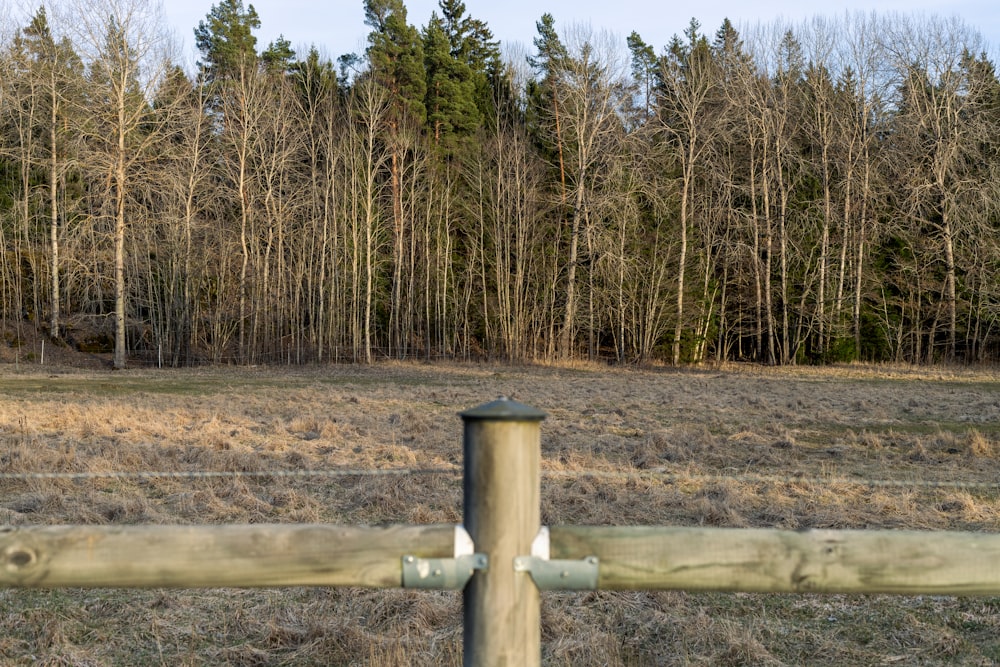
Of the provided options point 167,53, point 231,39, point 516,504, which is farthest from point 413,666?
point 231,39

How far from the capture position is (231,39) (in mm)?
40812

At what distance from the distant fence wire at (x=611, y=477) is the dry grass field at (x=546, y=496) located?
5cm

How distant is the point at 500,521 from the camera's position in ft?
5.93

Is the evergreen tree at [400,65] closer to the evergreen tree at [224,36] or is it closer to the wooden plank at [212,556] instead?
the evergreen tree at [224,36]

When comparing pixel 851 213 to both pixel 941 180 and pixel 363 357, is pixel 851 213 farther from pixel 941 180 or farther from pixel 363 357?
pixel 363 357

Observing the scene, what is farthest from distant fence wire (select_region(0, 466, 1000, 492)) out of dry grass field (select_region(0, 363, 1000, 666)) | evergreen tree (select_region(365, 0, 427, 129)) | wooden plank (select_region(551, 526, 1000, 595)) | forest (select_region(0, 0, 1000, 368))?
evergreen tree (select_region(365, 0, 427, 129))

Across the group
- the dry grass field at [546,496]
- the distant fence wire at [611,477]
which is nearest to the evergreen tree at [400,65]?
the dry grass field at [546,496]

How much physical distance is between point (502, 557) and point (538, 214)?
35.0m

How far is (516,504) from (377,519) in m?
5.34

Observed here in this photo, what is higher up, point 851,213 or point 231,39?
point 231,39

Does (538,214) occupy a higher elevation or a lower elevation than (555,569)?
higher

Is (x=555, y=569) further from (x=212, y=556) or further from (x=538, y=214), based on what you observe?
(x=538, y=214)

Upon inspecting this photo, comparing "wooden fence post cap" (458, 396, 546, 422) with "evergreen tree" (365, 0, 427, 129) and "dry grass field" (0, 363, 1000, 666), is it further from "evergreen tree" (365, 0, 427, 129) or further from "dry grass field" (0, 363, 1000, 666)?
"evergreen tree" (365, 0, 427, 129)

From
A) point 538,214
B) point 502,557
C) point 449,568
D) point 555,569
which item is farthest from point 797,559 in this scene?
point 538,214
